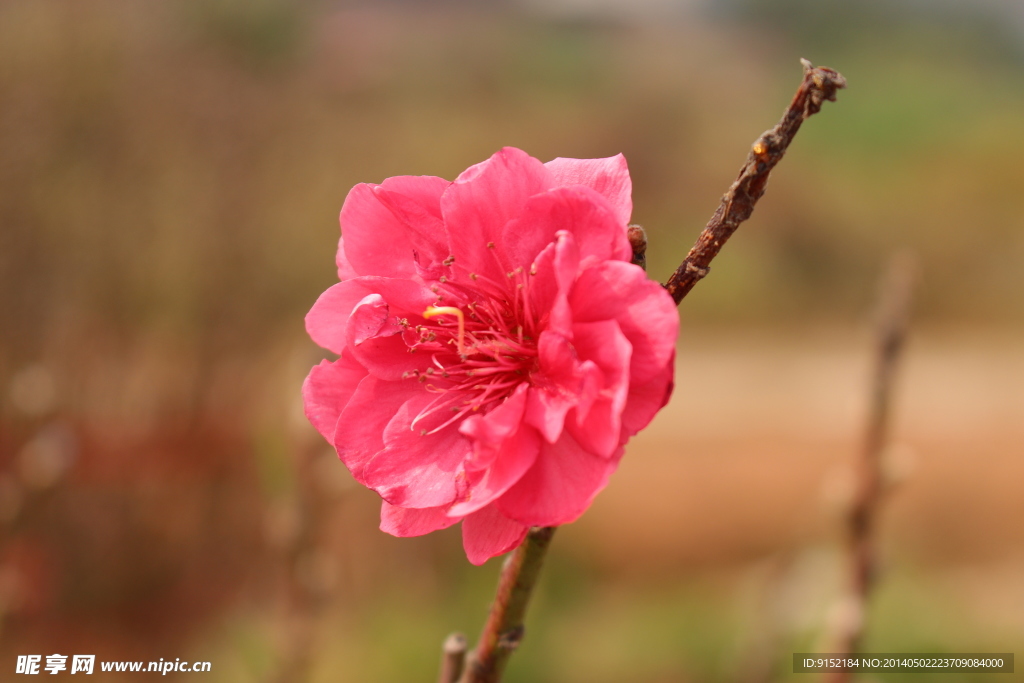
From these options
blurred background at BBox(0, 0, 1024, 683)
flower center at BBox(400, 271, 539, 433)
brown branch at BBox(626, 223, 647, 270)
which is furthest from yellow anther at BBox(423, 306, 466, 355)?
blurred background at BBox(0, 0, 1024, 683)

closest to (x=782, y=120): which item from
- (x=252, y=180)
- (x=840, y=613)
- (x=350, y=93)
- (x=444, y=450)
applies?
(x=444, y=450)

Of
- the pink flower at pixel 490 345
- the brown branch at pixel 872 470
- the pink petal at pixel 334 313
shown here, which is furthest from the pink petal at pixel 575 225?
the brown branch at pixel 872 470

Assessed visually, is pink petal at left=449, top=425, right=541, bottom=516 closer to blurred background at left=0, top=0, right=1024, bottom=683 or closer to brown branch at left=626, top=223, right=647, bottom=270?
brown branch at left=626, top=223, right=647, bottom=270

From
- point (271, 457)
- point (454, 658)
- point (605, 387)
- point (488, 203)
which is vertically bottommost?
point (454, 658)

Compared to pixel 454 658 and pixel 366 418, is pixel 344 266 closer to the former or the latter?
pixel 366 418

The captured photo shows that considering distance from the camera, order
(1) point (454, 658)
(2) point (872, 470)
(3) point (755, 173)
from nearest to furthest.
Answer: (3) point (755, 173), (1) point (454, 658), (2) point (872, 470)

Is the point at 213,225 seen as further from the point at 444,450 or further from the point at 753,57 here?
the point at 753,57

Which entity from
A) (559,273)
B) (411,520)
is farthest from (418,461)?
(559,273)
